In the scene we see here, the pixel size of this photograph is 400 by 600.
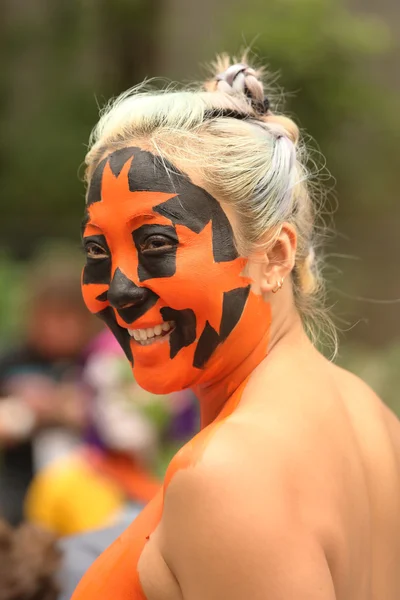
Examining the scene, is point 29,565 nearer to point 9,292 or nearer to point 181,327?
point 181,327

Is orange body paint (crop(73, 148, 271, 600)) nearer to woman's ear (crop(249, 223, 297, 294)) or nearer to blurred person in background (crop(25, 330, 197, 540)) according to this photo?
woman's ear (crop(249, 223, 297, 294))

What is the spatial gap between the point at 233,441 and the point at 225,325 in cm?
29

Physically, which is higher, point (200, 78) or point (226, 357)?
point (226, 357)

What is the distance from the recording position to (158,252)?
1.54 meters

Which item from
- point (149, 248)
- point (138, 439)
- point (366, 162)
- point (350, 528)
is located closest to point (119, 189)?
point (149, 248)

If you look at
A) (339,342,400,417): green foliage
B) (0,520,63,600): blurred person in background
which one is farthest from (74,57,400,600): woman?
(339,342,400,417): green foliage

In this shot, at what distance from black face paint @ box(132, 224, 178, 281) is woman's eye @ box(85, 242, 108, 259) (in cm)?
10

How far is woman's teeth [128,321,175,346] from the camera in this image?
160 cm

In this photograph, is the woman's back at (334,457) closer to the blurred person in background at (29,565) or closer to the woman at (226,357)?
the woman at (226,357)

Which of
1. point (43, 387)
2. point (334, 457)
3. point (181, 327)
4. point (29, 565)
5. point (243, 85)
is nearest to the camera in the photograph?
point (334, 457)

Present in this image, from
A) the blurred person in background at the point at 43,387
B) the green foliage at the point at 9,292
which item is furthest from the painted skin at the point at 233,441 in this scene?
the green foliage at the point at 9,292

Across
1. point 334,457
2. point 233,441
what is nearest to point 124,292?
point 233,441

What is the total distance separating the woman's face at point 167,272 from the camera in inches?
60.9

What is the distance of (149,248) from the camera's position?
1551 mm
